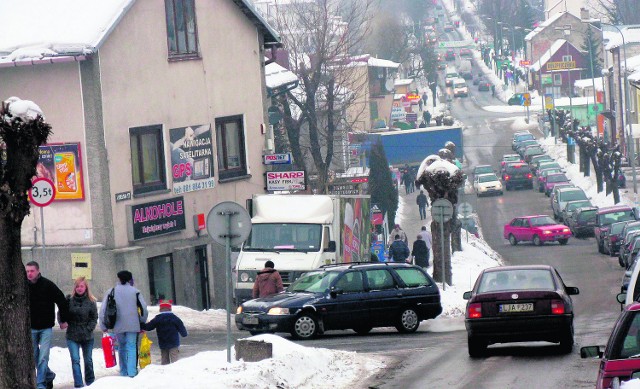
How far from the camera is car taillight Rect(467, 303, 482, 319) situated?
1850 centimetres

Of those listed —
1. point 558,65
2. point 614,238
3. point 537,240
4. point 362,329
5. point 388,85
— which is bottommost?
point 537,240

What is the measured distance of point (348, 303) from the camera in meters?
23.8

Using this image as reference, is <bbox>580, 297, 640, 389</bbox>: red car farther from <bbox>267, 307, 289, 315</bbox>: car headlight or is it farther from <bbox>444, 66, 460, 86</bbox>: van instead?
<bbox>444, 66, 460, 86</bbox>: van

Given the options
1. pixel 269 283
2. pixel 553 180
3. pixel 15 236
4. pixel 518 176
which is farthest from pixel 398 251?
pixel 518 176

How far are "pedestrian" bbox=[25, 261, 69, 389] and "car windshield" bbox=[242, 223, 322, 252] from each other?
13044mm

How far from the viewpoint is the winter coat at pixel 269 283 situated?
25016mm

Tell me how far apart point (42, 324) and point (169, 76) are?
1671 cm

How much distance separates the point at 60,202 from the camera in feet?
98.5

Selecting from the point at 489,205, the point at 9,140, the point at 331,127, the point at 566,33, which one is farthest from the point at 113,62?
the point at 566,33

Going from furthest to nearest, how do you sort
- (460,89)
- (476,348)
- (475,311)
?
(460,89) < (476,348) < (475,311)

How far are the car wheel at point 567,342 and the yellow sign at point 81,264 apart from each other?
13551 millimetres

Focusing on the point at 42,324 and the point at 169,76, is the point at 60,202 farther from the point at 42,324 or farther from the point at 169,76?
the point at 42,324

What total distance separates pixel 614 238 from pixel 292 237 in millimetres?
21711

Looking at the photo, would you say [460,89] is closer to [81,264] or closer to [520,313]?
[81,264]
